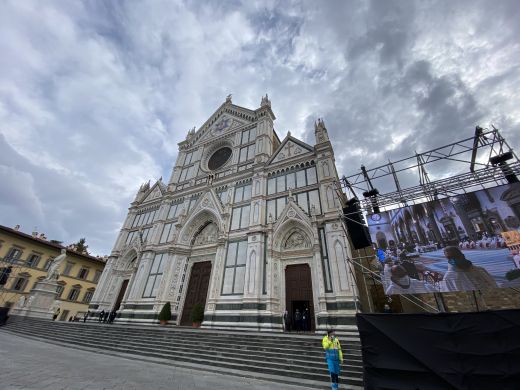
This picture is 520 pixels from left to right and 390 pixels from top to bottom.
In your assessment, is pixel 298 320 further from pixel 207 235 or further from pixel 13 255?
pixel 13 255

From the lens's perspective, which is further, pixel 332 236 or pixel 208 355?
pixel 332 236

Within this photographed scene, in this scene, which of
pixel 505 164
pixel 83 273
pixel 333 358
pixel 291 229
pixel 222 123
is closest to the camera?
pixel 333 358

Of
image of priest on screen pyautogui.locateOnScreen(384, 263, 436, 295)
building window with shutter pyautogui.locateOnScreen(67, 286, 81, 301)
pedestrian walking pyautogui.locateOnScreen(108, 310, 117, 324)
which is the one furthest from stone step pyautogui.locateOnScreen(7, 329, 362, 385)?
building window with shutter pyautogui.locateOnScreen(67, 286, 81, 301)

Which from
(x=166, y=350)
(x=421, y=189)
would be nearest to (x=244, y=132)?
(x=421, y=189)

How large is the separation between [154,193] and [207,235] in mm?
10348

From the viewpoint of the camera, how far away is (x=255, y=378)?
22.2 feet

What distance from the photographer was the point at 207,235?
19.0 m

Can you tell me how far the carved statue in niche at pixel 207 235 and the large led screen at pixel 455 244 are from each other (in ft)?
40.0

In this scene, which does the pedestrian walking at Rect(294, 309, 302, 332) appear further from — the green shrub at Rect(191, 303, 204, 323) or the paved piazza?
the green shrub at Rect(191, 303, 204, 323)

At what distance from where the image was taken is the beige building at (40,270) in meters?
24.4

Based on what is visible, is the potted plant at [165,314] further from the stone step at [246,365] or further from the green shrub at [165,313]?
the stone step at [246,365]

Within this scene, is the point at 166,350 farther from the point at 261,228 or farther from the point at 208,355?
the point at 261,228

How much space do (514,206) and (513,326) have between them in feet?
20.8

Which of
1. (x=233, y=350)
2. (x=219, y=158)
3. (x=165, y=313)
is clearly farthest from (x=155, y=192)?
(x=233, y=350)
